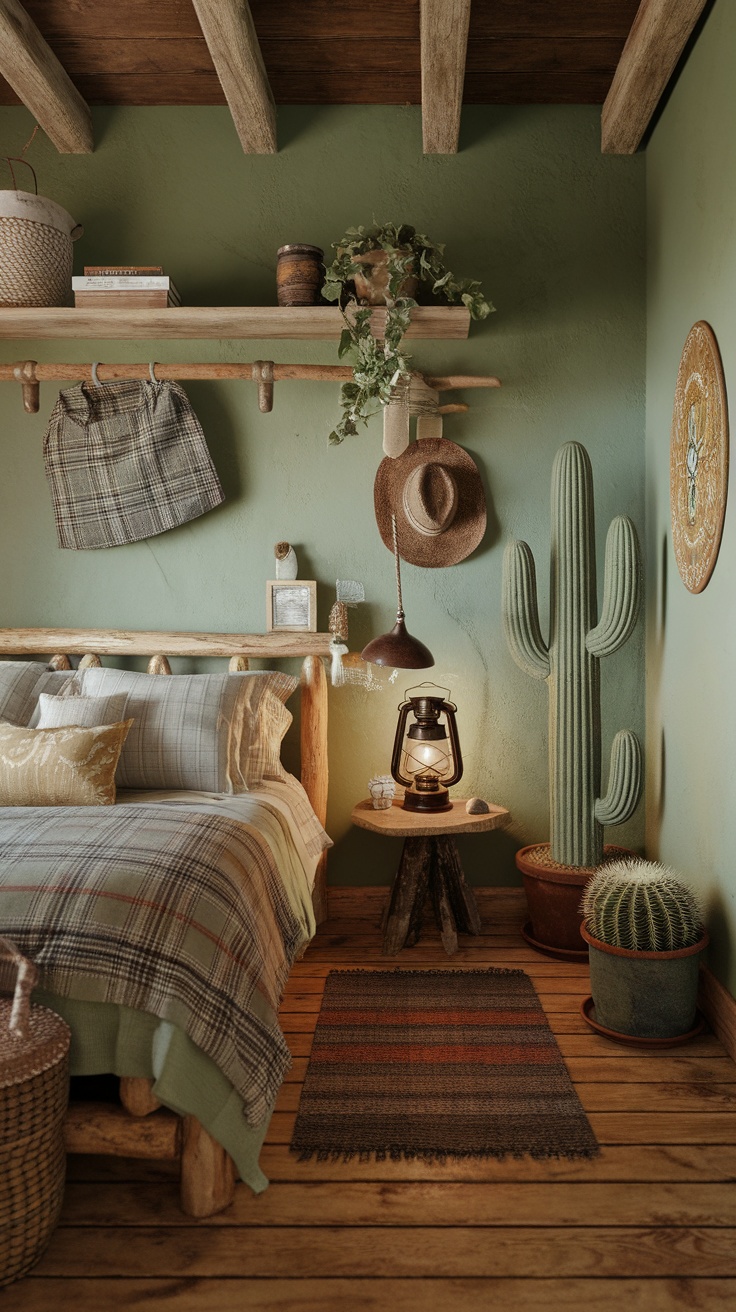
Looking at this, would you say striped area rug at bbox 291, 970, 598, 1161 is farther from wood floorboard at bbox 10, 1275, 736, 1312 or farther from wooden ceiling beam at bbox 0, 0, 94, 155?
wooden ceiling beam at bbox 0, 0, 94, 155

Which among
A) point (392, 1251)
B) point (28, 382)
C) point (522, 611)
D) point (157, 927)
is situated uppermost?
point (28, 382)

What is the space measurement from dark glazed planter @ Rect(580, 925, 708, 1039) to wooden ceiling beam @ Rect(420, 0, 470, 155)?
8.13ft

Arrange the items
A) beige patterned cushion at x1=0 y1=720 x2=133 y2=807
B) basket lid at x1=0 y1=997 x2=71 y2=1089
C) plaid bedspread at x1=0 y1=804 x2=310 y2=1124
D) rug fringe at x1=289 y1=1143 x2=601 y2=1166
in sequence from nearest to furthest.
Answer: basket lid at x1=0 y1=997 x2=71 y2=1089
plaid bedspread at x1=0 y1=804 x2=310 y2=1124
rug fringe at x1=289 y1=1143 x2=601 y2=1166
beige patterned cushion at x1=0 y1=720 x2=133 y2=807

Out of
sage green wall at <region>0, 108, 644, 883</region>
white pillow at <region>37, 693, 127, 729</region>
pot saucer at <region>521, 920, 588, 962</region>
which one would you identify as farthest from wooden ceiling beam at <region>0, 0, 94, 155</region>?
pot saucer at <region>521, 920, 588, 962</region>

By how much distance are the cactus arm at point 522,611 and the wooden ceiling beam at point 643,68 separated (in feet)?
4.71

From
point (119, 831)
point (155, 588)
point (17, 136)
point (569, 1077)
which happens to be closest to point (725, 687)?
point (569, 1077)

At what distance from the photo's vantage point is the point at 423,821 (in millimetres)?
2982

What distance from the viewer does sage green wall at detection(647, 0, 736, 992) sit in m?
2.42

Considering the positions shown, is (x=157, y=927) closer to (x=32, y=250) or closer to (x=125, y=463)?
(x=125, y=463)

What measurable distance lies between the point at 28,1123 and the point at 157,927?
0.38m

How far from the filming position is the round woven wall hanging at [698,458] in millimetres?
2447

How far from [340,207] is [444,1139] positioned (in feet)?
9.67

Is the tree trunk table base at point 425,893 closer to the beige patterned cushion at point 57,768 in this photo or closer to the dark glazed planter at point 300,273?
the beige patterned cushion at point 57,768

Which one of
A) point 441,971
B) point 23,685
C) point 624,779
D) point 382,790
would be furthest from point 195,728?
point 624,779
